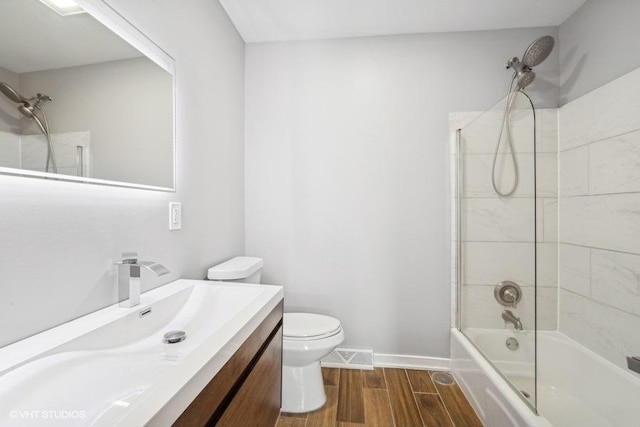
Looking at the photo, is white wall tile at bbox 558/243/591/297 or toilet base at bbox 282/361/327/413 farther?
white wall tile at bbox 558/243/591/297

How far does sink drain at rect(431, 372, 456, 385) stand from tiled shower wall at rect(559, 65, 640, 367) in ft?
2.59

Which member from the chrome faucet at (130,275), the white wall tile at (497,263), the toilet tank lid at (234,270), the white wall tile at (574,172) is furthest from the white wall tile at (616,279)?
the chrome faucet at (130,275)

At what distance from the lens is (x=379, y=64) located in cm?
198

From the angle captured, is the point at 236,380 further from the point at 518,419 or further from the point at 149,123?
the point at 518,419

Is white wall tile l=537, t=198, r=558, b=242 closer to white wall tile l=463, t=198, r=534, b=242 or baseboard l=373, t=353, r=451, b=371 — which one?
white wall tile l=463, t=198, r=534, b=242

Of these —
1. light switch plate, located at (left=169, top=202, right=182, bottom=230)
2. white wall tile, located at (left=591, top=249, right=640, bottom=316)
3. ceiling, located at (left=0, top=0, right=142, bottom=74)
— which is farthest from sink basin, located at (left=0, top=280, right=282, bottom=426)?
white wall tile, located at (left=591, top=249, right=640, bottom=316)

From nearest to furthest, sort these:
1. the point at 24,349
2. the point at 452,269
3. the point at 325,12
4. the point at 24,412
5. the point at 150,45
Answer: the point at 24,412 < the point at 24,349 < the point at 150,45 < the point at 325,12 < the point at 452,269

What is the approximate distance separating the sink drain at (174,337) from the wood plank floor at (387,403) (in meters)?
0.92

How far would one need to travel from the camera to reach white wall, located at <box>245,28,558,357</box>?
1940 mm

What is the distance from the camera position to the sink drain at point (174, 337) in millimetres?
888

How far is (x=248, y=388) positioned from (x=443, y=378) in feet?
5.07

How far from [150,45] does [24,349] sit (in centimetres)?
107

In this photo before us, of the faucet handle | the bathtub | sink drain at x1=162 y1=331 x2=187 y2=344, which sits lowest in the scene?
the bathtub

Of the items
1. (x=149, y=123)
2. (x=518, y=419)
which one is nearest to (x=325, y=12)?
(x=149, y=123)
